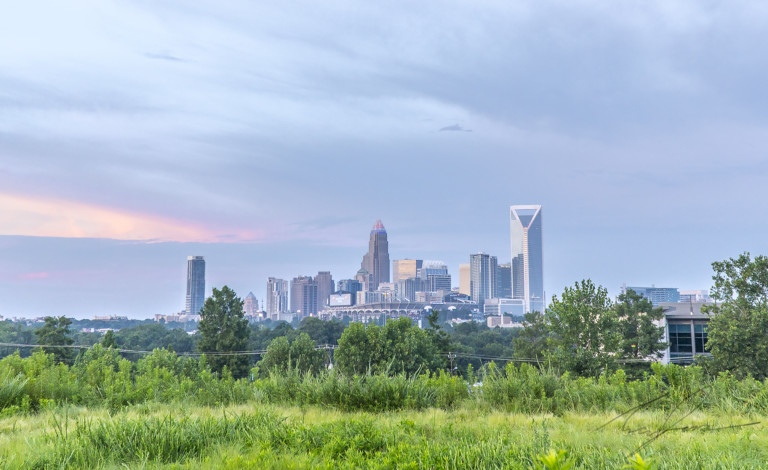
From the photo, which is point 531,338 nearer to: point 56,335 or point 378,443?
point 56,335

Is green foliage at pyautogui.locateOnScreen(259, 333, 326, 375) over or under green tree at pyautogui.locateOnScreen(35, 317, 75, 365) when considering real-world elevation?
under

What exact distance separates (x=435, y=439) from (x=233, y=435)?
6.40ft

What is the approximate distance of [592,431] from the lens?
527cm

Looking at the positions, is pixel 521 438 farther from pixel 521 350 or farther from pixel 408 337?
pixel 521 350

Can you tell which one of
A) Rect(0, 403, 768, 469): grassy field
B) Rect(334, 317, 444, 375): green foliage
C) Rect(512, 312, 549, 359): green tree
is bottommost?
Rect(512, 312, 549, 359): green tree

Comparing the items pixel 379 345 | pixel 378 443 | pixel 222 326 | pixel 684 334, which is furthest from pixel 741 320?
pixel 222 326

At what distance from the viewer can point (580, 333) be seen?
70.3ft

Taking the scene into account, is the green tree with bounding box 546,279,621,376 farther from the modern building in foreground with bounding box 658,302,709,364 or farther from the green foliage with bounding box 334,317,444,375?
the modern building in foreground with bounding box 658,302,709,364

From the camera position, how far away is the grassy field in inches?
151

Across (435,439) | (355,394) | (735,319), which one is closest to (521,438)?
(435,439)


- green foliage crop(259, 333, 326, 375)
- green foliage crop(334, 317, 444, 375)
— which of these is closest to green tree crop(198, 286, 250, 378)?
green foliage crop(259, 333, 326, 375)

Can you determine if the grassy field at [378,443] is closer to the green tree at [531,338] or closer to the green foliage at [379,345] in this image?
the green foliage at [379,345]

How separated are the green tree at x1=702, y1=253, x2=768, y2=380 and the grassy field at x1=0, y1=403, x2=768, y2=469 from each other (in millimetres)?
26710

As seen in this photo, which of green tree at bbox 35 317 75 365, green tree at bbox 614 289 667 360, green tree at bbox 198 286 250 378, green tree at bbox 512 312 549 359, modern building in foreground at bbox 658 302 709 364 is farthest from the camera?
green tree at bbox 512 312 549 359
